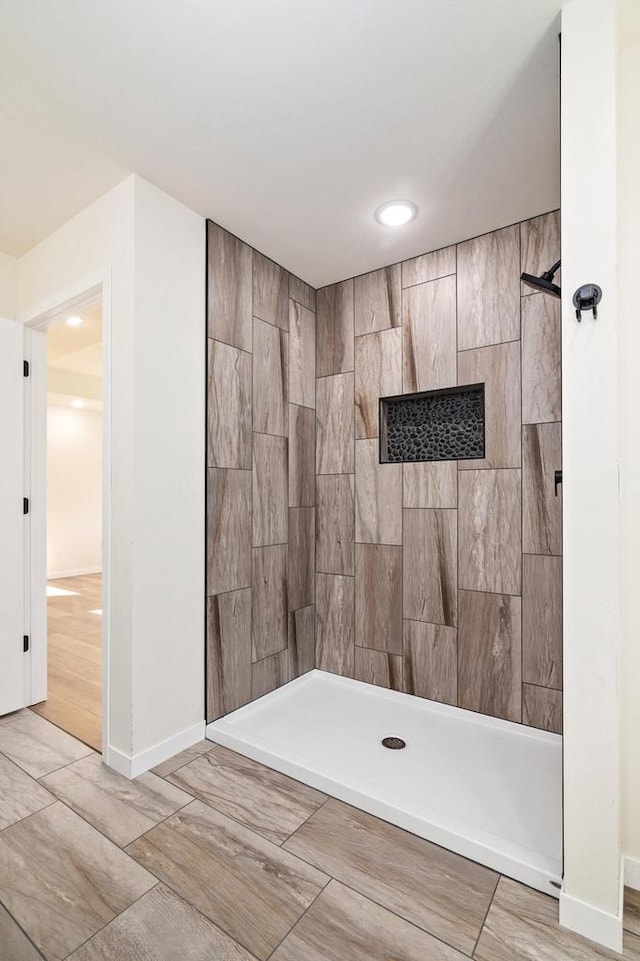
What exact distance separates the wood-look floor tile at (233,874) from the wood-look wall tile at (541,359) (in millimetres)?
2120

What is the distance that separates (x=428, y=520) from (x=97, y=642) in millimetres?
2816

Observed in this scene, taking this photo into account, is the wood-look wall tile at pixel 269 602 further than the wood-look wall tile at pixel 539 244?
Yes

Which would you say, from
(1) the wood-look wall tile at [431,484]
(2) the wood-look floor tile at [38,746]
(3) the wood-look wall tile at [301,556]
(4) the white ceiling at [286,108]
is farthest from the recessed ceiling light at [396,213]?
(2) the wood-look floor tile at [38,746]

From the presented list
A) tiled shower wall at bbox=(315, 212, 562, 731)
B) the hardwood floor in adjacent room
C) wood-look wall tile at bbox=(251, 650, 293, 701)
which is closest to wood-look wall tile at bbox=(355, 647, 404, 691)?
tiled shower wall at bbox=(315, 212, 562, 731)

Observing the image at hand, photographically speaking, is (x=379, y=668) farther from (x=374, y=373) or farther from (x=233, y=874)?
(x=374, y=373)

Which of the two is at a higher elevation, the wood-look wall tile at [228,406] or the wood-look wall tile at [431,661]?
the wood-look wall tile at [228,406]

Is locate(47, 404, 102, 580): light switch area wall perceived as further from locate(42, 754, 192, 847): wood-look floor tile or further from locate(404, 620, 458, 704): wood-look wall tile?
locate(404, 620, 458, 704): wood-look wall tile

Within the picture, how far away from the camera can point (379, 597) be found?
295 centimetres

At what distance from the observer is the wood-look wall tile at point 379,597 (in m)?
2.87

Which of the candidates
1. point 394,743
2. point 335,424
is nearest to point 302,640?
point 394,743

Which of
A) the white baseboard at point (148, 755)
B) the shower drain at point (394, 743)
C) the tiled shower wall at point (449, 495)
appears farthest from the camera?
the tiled shower wall at point (449, 495)

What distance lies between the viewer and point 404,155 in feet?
6.50

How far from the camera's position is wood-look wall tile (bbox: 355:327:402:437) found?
2.89 metres

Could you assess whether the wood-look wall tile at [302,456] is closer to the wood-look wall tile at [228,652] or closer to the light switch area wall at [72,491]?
the wood-look wall tile at [228,652]
